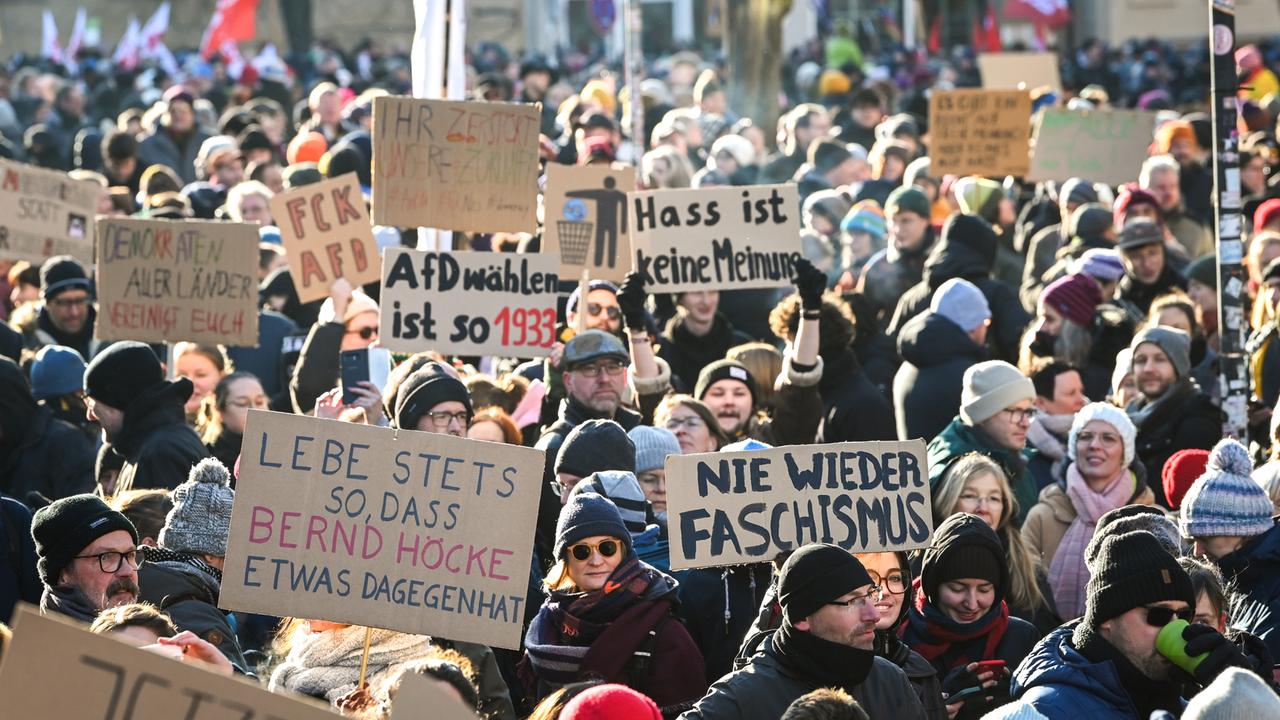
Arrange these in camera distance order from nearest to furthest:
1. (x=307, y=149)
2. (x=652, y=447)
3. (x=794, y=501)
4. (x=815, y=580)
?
(x=815, y=580)
(x=794, y=501)
(x=652, y=447)
(x=307, y=149)

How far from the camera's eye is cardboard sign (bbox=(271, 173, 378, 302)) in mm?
9289

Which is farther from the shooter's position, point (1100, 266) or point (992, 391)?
point (1100, 266)

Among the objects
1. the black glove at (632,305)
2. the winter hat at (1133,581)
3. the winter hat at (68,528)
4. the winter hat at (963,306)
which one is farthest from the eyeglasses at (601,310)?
the winter hat at (1133,581)

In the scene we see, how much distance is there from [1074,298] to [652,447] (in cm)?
320

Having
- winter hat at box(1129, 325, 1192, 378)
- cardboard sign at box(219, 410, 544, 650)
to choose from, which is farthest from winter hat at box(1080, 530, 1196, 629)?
winter hat at box(1129, 325, 1192, 378)

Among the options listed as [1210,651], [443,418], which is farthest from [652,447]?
[1210,651]

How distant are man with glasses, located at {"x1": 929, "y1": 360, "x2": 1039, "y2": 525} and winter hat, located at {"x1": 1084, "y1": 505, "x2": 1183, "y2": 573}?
1.14 m

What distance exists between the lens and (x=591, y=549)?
5141mm

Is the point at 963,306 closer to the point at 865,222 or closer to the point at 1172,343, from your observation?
the point at 1172,343

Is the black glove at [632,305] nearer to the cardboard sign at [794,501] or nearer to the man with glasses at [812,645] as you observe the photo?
the cardboard sign at [794,501]

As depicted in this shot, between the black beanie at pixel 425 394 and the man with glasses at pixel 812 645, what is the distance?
258 cm

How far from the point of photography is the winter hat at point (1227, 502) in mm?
5395

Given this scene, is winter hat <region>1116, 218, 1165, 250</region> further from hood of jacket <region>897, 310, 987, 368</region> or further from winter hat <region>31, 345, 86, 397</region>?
winter hat <region>31, 345, 86, 397</region>

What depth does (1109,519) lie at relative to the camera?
18.7 feet
